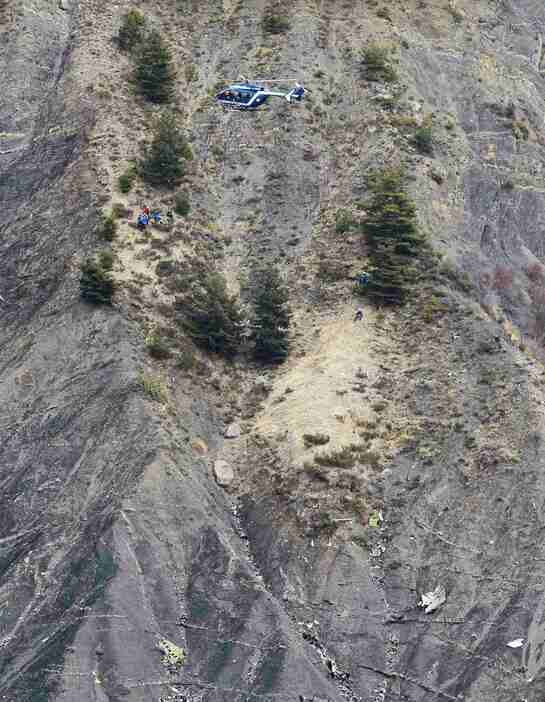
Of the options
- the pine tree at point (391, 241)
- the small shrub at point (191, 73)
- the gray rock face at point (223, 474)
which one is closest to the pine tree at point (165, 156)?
the small shrub at point (191, 73)

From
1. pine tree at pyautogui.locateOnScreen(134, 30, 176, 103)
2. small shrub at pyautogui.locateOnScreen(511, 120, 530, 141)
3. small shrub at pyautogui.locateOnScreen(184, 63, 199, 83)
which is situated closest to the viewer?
pine tree at pyautogui.locateOnScreen(134, 30, 176, 103)

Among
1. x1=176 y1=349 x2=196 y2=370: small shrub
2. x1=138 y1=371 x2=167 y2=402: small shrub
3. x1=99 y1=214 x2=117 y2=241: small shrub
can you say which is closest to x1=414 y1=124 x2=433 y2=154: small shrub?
x1=99 y1=214 x2=117 y2=241: small shrub

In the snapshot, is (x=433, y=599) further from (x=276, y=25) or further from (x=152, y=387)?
(x=276, y=25)

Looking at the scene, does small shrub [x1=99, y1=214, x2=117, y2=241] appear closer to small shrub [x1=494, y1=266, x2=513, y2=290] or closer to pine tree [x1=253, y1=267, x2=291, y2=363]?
pine tree [x1=253, y1=267, x2=291, y2=363]

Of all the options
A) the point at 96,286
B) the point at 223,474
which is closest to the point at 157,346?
the point at 96,286

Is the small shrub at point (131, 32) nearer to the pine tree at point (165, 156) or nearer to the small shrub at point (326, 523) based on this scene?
the pine tree at point (165, 156)
